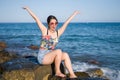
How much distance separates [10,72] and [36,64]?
0.86 metres

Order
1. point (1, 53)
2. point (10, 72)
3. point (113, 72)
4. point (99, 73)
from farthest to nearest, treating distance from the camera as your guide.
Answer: point (113, 72)
point (1, 53)
point (99, 73)
point (10, 72)

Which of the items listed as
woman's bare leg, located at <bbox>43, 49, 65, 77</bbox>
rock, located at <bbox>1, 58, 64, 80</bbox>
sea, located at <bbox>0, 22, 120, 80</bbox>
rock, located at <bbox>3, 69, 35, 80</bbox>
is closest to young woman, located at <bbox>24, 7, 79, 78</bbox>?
woman's bare leg, located at <bbox>43, 49, 65, 77</bbox>

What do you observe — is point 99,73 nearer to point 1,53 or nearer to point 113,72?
point 113,72

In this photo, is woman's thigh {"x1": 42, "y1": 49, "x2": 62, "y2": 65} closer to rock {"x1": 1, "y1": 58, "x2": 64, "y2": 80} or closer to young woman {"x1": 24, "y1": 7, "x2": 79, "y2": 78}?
young woman {"x1": 24, "y1": 7, "x2": 79, "y2": 78}

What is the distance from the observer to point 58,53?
20.4ft

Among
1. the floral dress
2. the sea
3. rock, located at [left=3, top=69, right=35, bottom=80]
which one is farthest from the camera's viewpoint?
A: the sea

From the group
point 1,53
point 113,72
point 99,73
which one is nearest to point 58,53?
point 99,73

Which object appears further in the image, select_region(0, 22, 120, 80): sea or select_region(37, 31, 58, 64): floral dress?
select_region(0, 22, 120, 80): sea

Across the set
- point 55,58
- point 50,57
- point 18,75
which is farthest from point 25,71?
point 55,58

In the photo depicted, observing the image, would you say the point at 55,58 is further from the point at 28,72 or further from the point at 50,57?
the point at 28,72

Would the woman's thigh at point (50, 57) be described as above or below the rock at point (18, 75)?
above

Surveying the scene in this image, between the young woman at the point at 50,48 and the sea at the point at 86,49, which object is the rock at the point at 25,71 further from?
the sea at the point at 86,49

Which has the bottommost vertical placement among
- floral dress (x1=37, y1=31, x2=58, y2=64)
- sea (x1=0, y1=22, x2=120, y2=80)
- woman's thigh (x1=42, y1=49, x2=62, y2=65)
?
sea (x1=0, y1=22, x2=120, y2=80)

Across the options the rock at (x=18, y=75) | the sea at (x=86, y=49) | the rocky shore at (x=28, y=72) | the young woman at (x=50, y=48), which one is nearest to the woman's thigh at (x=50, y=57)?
the young woman at (x=50, y=48)
